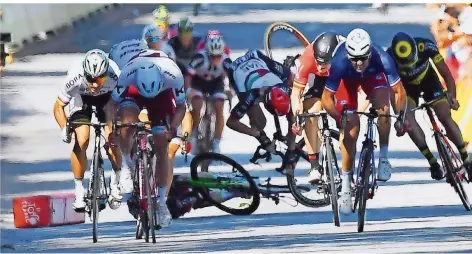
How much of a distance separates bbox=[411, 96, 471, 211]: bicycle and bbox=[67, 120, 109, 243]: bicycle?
2.24 metres

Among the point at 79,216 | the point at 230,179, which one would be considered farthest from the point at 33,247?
the point at 230,179

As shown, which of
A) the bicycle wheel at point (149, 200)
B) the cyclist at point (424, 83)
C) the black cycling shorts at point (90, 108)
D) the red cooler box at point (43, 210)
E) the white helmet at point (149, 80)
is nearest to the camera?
the bicycle wheel at point (149, 200)

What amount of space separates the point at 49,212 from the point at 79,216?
32 centimetres

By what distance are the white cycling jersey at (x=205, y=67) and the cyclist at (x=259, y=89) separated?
0.06 metres

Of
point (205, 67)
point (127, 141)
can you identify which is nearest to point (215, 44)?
point (205, 67)

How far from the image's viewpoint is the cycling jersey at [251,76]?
12781 mm

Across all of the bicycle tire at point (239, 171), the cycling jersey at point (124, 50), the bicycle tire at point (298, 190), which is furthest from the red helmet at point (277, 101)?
the cycling jersey at point (124, 50)

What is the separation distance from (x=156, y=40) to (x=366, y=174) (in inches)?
70.5

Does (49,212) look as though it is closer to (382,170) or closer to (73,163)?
(73,163)

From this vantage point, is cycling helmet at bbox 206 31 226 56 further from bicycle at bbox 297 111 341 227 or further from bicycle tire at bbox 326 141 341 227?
bicycle tire at bbox 326 141 341 227

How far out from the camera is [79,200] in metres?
12.5

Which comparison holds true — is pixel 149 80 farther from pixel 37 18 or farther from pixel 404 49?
pixel 404 49

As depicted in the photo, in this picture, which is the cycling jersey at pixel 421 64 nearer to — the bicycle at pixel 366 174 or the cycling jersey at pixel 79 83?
the bicycle at pixel 366 174

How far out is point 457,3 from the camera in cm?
1257
